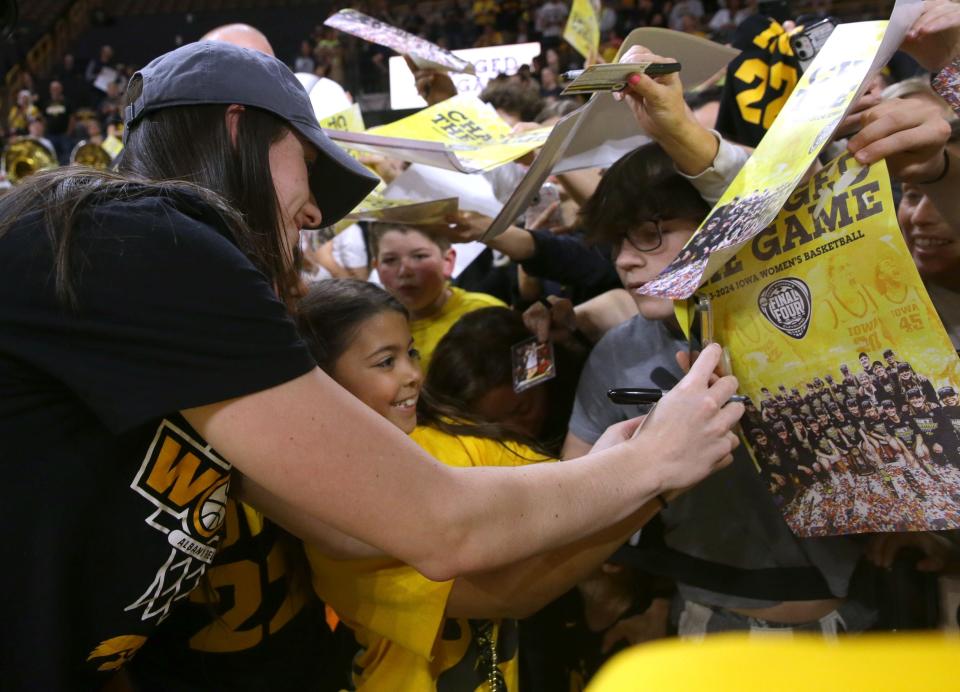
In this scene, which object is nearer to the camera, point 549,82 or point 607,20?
point 549,82

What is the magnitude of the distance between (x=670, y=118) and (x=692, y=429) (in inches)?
17.0

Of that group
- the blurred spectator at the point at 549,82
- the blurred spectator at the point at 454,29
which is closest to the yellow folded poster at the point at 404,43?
the blurred spectator at the point at 549,82

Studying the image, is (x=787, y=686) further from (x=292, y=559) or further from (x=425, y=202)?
(x=425, y=202)

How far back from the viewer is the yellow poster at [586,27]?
7.52 ft

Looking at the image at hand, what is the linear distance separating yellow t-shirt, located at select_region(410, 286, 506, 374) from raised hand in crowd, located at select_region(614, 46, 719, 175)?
104 cm

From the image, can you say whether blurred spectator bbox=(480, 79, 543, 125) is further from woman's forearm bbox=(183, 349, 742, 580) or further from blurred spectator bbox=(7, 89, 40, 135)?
blurred spectator bbox=(7, 89, 40, 135)

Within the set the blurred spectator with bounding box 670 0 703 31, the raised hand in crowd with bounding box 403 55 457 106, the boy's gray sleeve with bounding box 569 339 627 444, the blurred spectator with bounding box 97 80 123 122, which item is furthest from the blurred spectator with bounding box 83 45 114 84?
the boy's gray sleeve with bounding box 569 339 627 444

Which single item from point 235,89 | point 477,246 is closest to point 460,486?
point 235,89

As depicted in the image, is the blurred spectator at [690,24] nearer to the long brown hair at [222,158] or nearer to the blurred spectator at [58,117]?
the blurred spectator at [58,117]

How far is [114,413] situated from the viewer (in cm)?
85

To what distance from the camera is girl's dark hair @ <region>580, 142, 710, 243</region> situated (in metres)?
1.44

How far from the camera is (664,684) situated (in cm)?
32

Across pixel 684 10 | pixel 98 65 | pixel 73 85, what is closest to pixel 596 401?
pixel 684 10

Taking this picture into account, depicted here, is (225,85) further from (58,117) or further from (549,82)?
(58,117)
